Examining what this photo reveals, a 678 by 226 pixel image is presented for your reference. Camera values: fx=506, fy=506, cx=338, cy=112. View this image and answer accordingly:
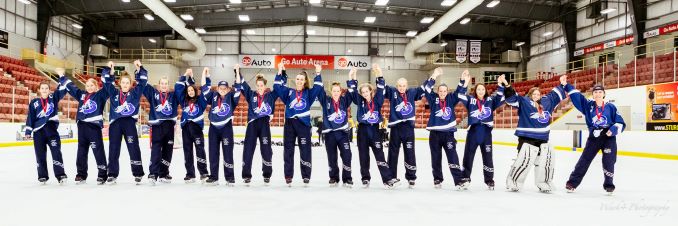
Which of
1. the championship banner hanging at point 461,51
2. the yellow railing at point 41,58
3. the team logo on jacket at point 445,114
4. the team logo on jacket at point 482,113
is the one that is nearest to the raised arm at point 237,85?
the team logo on jacket at point 445,114

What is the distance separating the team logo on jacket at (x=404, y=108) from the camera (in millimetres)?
6270

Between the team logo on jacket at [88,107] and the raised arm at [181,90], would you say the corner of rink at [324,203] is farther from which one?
the raised arm at [181,90]

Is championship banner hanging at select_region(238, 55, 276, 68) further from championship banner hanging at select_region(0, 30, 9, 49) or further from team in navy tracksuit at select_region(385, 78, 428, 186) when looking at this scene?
team in navy tracksuit at select_region(385, 78, 428, 186)

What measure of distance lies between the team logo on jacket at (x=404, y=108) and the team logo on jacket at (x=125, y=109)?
3.33m

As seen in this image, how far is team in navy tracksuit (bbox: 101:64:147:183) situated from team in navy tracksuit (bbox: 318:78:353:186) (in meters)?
2.37

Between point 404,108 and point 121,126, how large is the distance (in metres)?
3.56

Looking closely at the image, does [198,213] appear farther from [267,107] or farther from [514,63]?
[514,63]

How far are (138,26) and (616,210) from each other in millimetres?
33596

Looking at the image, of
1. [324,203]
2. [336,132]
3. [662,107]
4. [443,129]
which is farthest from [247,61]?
[324,203]

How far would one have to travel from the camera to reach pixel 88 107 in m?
6.31

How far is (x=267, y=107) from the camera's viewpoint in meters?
6.37

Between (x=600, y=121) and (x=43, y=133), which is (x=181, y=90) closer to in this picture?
(x=43, y=133)

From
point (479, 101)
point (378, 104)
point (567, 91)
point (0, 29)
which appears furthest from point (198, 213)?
point (0, 29)

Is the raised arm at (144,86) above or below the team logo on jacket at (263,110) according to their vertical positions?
above
